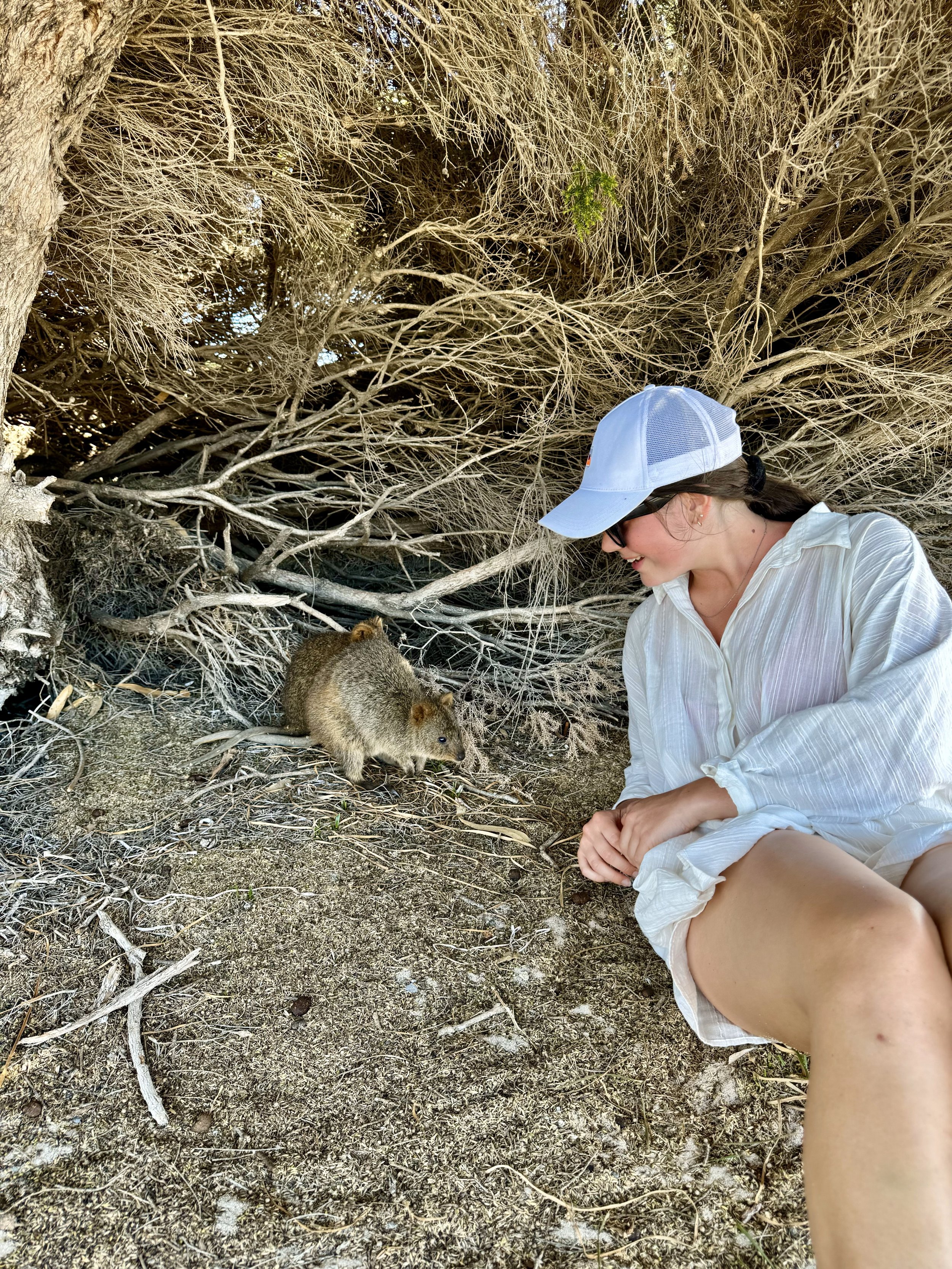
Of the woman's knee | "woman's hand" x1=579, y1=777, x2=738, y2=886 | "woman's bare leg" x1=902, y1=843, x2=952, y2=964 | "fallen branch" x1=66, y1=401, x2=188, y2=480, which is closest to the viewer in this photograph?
the woman's knee

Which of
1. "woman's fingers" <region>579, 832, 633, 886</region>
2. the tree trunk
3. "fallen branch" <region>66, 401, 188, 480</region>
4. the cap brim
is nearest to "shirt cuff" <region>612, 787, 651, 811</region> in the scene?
"woman's fingers" <region>579, 832, 633, 886</region>

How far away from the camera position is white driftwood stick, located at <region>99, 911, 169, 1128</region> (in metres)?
1.88

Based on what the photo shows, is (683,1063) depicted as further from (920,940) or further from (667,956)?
(920,940)

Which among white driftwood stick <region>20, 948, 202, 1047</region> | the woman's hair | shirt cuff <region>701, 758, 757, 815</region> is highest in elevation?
the woman's hair

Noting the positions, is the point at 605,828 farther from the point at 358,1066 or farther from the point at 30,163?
the point at 30,163

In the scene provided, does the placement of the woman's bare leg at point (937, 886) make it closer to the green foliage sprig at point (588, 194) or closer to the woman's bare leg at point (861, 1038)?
the woman's bare leg at point (861, 1038)


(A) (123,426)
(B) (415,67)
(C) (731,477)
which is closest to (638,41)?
(B) (415,67)

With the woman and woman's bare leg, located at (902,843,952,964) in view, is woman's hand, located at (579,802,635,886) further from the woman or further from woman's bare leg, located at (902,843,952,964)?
woman's bare leg, located at (902,843,952,964)

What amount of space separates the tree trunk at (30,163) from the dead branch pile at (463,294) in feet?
1.29

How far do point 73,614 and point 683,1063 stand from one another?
3286 millimetres

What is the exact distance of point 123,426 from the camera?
4.59 metres

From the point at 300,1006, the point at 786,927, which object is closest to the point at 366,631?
the point at 300,1006

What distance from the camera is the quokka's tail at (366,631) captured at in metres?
3.80

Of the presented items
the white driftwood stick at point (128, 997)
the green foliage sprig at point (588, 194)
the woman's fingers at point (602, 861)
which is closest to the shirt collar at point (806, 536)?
the woman's fingers at point (602, 861)
